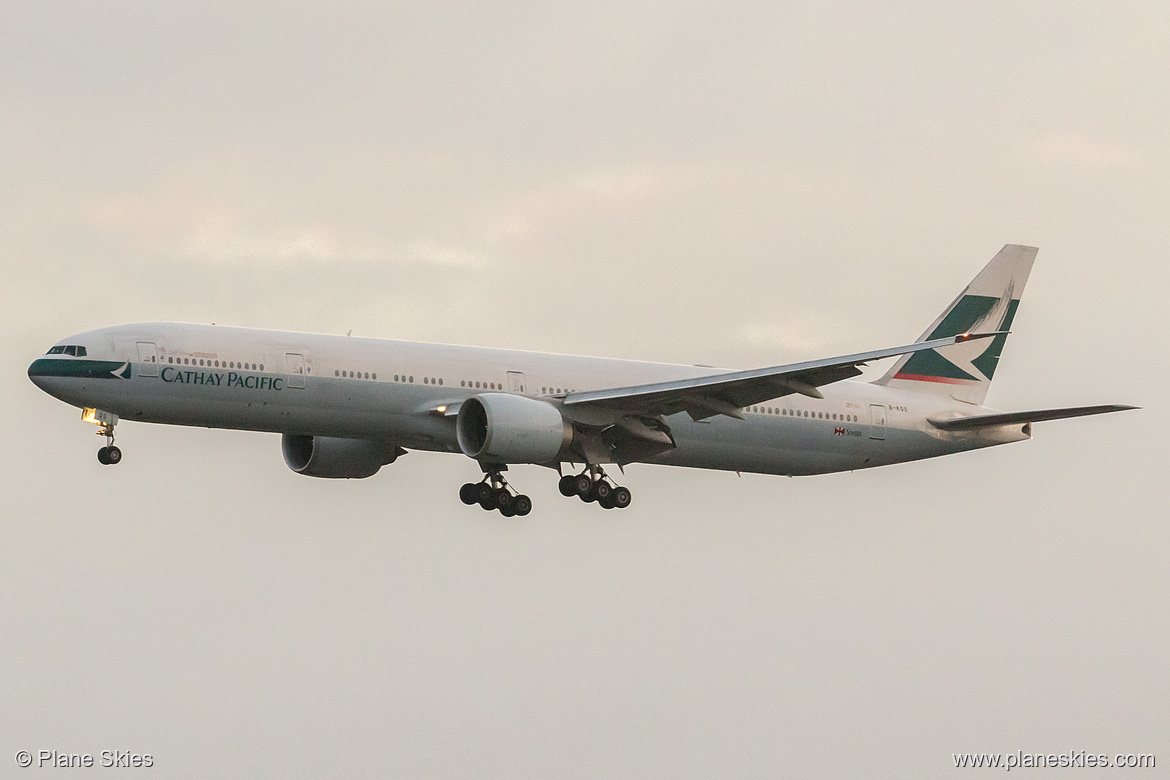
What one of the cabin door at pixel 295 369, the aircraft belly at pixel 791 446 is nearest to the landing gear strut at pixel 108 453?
the cabin door at pixel 295 369

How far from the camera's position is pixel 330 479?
169 ft

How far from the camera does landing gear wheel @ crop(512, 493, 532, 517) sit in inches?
1918

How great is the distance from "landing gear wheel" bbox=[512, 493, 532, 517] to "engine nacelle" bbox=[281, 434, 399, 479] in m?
4.46

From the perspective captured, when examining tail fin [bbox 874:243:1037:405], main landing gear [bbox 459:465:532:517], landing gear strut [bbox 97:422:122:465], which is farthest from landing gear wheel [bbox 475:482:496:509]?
tail fin [bbox 874:243:1037:405]

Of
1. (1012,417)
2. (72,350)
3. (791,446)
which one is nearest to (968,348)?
(1012,417)

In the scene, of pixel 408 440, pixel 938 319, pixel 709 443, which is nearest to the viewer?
pixel 408 440

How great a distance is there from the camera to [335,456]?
5059 centimetres

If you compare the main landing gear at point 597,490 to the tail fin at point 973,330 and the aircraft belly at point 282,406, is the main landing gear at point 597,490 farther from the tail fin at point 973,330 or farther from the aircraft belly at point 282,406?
the tail fin at point 973,330

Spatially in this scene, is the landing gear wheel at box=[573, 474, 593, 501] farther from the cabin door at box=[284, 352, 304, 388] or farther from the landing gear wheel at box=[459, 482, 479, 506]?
the cabin door at box=[284, 352, 304, 388]

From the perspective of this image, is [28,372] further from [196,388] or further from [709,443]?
[709,443]

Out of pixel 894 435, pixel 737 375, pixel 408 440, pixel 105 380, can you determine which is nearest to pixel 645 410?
pixel 737 375

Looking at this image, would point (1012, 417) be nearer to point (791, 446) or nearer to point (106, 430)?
point (791, 446)

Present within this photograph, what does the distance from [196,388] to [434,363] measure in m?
6.36

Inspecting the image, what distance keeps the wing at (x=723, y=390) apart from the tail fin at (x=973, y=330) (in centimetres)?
880
